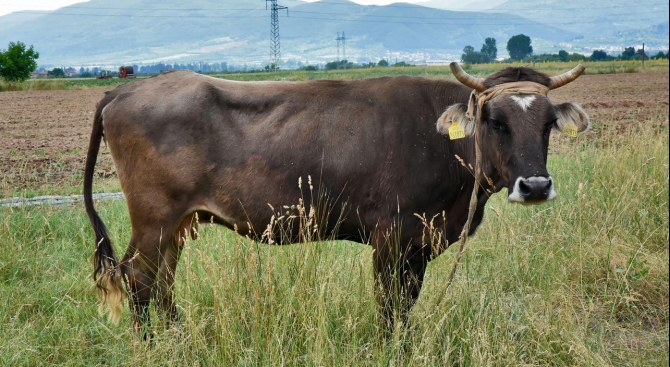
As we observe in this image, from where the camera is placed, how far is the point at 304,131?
397cm

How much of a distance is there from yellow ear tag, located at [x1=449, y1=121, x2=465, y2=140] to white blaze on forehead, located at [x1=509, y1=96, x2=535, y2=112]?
425 mm

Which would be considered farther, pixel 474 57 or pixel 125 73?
pixel 474 57

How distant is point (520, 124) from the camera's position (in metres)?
3.46

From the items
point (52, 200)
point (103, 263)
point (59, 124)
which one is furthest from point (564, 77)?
point (59, 124)

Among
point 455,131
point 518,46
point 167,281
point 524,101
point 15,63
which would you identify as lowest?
point 167,281

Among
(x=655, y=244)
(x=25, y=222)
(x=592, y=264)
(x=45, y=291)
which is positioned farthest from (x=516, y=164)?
(x=25, y=222)

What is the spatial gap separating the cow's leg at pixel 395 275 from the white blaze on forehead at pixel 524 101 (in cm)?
128

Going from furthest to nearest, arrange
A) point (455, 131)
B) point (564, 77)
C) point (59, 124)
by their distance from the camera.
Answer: point (59, 124) < point (564, 77) < point (455, 131)

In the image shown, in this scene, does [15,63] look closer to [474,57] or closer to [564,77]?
[564,77]

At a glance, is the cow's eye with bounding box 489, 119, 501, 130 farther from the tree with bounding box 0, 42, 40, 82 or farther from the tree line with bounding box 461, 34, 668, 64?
the tree line with bounding box 461, 34, 668, 64

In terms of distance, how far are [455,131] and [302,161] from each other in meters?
1.18

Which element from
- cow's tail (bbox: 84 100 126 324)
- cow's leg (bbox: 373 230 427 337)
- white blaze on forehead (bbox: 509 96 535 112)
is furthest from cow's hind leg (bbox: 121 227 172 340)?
white blaze on forehead (bbox: 509 96 535 112)

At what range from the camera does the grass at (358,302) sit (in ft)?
10.4

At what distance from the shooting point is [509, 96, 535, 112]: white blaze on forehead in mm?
3490
